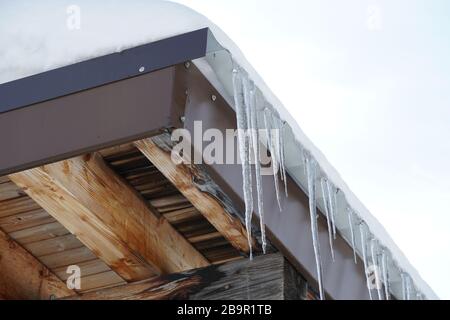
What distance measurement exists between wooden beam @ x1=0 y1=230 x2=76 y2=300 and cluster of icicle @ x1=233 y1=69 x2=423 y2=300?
35.4 inches

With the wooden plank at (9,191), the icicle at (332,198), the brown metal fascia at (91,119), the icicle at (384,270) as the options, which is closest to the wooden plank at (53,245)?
the wooden plank at (9,191)

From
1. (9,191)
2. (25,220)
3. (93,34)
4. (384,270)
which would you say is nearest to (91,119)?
(93,34)

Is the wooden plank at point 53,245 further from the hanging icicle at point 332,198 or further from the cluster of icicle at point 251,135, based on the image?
the hanging icicle at point 332,198

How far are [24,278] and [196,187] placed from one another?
929 mm

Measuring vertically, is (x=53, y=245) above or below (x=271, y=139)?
below

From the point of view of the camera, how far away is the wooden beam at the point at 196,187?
3.15m

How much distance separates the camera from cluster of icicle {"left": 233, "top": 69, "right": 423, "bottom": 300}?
320 centimetres

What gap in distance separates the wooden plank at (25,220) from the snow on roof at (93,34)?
484 mm

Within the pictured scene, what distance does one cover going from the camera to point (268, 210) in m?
3.38

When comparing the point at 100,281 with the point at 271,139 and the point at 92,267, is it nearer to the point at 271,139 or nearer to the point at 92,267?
the point at 92,267

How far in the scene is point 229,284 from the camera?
11.7 feet

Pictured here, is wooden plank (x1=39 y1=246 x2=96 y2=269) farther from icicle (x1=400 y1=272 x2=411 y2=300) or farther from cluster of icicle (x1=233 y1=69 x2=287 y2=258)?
icicle (x1=400 y1=272 x2=411 y2=300)

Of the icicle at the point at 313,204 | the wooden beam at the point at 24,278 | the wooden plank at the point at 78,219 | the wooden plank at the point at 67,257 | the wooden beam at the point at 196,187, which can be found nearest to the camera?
the wooden beam at the point at 196,187
